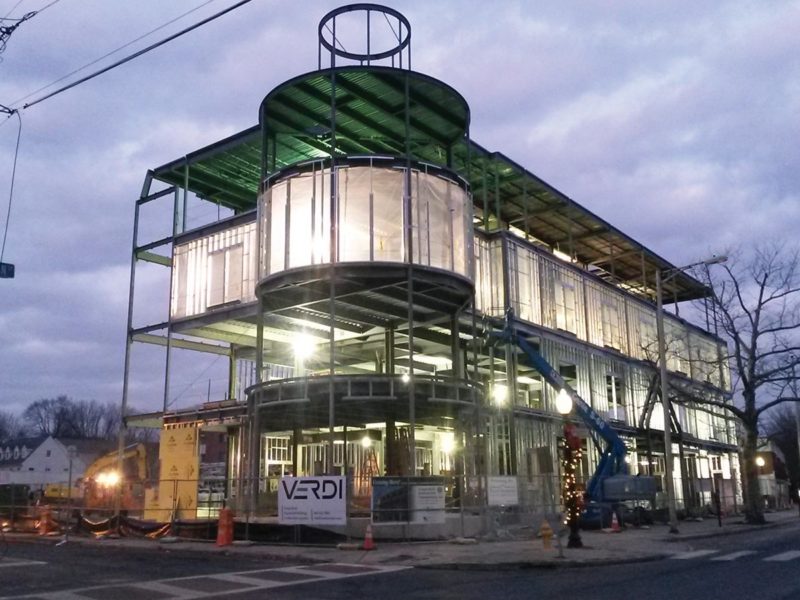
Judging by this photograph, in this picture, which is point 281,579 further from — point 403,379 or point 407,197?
point 407,197

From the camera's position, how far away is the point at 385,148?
36.9 metres

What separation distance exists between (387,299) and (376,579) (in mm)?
16649

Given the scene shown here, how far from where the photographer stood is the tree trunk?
114 feet

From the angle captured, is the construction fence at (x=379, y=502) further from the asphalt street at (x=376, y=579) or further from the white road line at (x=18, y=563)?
the white road line at (x=18, y=563)

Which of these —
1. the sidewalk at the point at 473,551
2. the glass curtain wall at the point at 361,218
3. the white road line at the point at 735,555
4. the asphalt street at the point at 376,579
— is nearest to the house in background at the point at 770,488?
the sidewalk at the point at 473,551

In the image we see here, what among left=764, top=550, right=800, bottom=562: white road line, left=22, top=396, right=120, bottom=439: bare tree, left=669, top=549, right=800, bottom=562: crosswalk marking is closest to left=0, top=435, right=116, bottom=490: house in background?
left=22, top=396, right=120, bottom=439: bare tree

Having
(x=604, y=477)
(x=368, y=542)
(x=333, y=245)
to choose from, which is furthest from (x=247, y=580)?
(x=604, y=477)

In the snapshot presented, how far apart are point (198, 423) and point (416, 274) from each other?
13761mm

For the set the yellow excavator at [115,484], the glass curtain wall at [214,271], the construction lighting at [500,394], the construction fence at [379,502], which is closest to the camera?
the construction fence at [379,502]

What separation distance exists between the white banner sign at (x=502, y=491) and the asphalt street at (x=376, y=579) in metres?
6.27

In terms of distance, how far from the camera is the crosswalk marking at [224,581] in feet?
44.4

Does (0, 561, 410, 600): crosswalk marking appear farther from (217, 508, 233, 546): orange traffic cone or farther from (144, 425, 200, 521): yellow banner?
(144, 425, 200, 521): yellow banner

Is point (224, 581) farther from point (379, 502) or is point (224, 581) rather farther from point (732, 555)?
point (732, 555)

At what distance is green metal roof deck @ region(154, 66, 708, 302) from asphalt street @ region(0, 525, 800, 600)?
16.4 meters
